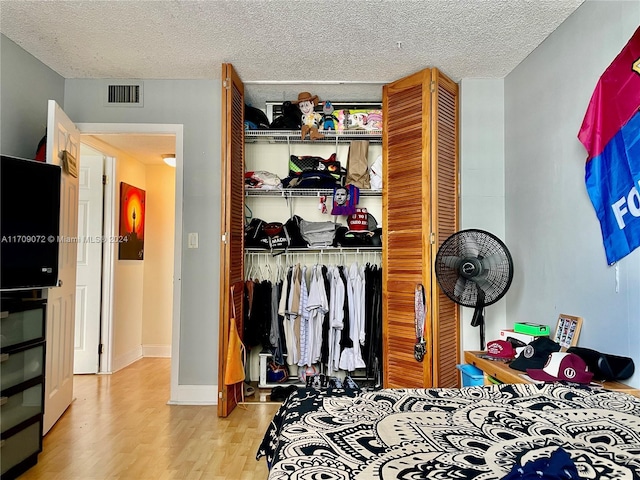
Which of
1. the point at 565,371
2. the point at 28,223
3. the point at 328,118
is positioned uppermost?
the point at 328,118

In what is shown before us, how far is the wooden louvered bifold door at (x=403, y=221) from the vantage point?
315cm

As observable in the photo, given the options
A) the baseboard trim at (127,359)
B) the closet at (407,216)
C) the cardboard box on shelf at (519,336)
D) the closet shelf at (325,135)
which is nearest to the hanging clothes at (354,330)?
the closet at (407,216)

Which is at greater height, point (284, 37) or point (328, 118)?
point (284, 37)

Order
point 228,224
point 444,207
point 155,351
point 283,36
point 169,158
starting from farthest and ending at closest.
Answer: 1. point 155,351
2. point 169,158
3. point 444,207
4. point 228,224
5. point 283,36

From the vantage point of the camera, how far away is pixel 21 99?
113 inches

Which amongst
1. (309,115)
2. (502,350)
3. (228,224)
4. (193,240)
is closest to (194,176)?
(193,240)

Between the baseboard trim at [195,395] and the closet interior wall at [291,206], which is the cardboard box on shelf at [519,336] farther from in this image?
the baseboard trim at [195,395]

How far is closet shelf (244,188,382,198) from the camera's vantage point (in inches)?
143

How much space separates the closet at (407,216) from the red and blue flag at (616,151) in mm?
1113

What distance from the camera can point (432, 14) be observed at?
2461 mm

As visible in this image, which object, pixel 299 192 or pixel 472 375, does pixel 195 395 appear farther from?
pixel 472 375

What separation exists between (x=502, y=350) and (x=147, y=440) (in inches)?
86.3

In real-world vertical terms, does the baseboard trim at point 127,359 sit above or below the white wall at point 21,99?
below

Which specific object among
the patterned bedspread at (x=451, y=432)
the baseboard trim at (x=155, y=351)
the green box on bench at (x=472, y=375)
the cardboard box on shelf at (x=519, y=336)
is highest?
the patterned bedspread at (x=451, y=432)
